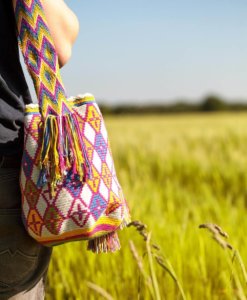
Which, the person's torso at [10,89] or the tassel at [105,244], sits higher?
the person's torso at [10,89]

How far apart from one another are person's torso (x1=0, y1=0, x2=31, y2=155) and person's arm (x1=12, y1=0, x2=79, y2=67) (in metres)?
0.07

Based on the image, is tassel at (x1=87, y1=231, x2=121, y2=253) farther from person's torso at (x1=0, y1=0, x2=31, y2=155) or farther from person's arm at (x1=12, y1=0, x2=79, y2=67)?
person's arm at (x1=12, y1=0, x2=79, y2=67)

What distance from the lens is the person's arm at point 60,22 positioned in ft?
3.11

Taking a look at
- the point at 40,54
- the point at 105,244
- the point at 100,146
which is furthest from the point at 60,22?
the point at 105,244

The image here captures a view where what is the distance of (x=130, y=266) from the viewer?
1567 millimetres

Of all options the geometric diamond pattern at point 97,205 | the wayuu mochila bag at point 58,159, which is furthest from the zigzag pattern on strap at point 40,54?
the geometric diamond pattern at point 97,205

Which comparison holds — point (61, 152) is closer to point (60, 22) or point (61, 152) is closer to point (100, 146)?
point (100, 146)

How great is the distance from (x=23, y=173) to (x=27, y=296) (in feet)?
0.74

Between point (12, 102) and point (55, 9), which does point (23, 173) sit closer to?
point (12, 102)

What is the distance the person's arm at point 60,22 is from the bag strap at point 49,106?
21mm

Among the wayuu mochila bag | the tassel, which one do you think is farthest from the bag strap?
the tassel

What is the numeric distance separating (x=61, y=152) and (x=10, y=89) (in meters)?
0.13

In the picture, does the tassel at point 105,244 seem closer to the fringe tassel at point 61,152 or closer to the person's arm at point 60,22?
the fringe tassel at point 61,152

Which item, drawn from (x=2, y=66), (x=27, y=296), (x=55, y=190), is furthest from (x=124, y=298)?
(x=2, y=66)
